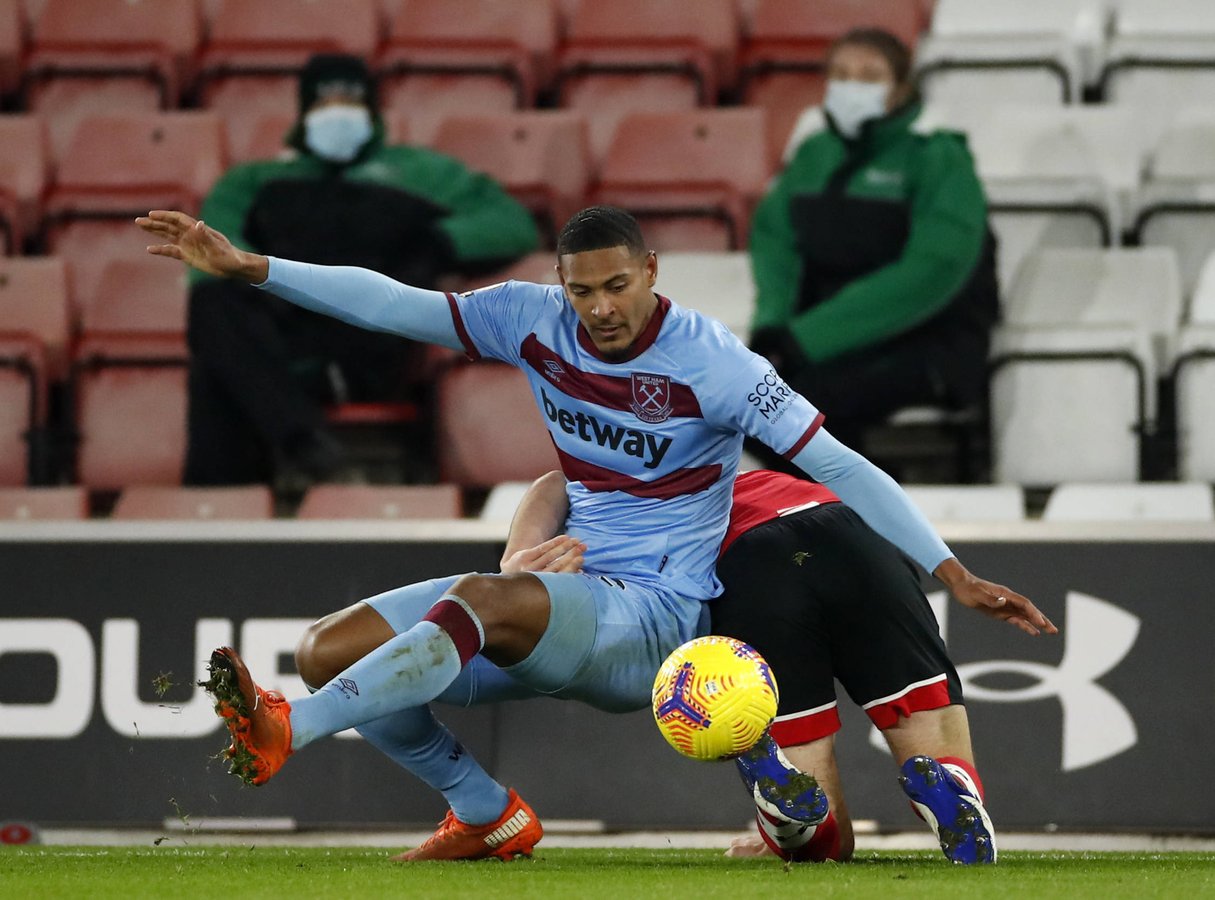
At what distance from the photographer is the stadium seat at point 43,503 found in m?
6.61

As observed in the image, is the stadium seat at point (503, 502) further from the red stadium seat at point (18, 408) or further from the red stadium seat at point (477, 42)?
the red stadium seat at point (477, 42)

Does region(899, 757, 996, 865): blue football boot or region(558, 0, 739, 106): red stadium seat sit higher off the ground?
region(558, 0, 739, 106): red stadium seat

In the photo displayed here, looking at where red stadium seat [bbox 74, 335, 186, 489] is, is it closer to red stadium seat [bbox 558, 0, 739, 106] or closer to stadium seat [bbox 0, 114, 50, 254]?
stadium seat [bbox 0, 114, 50, 254]

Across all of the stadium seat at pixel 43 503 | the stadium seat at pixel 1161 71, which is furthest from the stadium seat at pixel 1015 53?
the stadium seat at pixel 43 503

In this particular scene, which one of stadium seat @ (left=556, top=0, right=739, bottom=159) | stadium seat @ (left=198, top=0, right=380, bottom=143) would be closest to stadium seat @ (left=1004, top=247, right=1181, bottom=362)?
stadium seat @ (left=556, top=0, right=739, bottom=159)

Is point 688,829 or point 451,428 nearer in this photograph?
point 688,829

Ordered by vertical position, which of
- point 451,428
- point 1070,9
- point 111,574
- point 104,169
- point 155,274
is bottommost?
point 111,574

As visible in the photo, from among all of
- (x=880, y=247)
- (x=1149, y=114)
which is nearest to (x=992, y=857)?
(x=880, y=247)

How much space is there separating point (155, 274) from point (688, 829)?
3.24 m

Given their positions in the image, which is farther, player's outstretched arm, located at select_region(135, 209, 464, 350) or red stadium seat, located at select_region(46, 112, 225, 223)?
red stadium seat, located at select_region(46, 112, 225, 223)

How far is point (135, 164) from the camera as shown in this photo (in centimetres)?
821

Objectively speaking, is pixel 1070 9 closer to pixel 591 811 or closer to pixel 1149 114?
pixel 1149 114

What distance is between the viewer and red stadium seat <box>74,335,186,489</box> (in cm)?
714

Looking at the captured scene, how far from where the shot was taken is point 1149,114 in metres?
8.19
